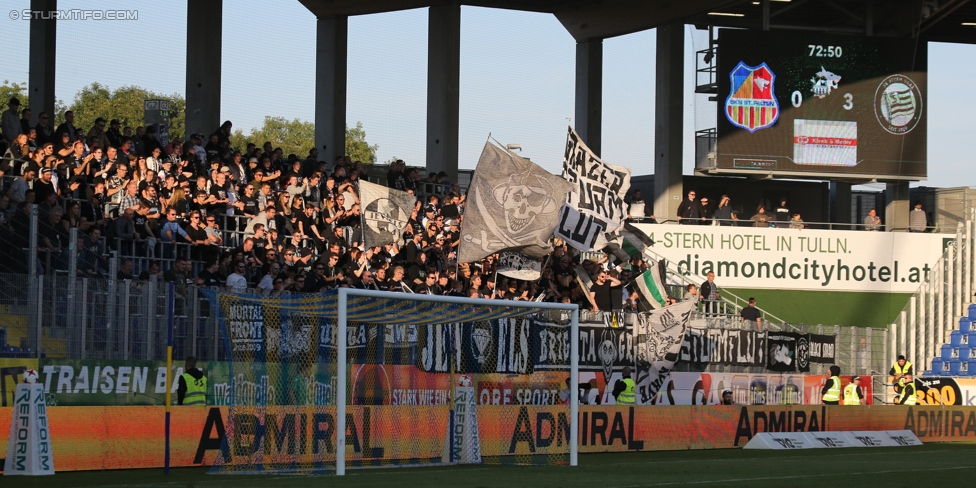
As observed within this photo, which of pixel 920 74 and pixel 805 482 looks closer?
pixel 805 482

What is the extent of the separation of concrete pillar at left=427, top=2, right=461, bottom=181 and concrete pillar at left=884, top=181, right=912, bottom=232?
1385cm

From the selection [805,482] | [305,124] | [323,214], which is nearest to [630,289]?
[323,214]

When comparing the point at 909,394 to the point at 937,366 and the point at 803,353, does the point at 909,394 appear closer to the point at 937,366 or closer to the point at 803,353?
the point at 803,353

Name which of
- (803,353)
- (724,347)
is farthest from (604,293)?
(803,353)

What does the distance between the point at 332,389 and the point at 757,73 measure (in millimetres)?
22808

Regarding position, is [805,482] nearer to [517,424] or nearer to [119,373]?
[517,424]

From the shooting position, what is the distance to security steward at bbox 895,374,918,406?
1197 inches

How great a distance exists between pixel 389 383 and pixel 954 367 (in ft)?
69.9

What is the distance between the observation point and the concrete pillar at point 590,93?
41.2 m

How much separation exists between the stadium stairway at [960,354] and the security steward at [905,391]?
441cm

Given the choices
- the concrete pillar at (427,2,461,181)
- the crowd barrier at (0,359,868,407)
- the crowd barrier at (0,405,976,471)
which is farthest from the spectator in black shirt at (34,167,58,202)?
the concrete pillar at (427,2,461,181)

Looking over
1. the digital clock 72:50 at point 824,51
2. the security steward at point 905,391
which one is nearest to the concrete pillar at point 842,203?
the digital clock 72:50 at point 824,51

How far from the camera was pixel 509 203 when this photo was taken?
79.5 feet

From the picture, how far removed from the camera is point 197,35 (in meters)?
31.2
